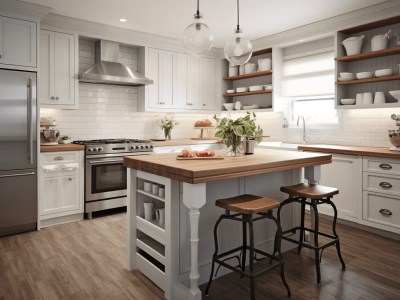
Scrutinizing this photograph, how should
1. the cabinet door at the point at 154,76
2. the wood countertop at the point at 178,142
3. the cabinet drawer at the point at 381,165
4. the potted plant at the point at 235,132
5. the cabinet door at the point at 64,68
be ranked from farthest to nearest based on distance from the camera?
the cabinet door at the point at 154,76
the wood countertop at the point at 178,142
the cabinet door at the point at 64,68
the cabinet drawer at the point at 381,165
the potted plant at the point at 235,132

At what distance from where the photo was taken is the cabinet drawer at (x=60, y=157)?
4263mm

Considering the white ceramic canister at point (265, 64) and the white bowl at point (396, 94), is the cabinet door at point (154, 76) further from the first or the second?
the white bowl at point (396, 94)

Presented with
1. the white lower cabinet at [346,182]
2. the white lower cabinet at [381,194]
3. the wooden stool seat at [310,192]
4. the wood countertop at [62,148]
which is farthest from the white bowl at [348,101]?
the wood countertop at [62,148]

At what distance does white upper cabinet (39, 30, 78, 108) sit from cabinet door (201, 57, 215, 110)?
2451 mm

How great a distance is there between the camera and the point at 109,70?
500 centimetres

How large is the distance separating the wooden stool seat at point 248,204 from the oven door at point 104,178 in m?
2.66

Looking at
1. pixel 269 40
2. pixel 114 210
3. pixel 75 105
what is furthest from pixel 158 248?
pixel 269 40

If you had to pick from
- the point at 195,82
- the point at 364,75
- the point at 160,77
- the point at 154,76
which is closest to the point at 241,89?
the point at 195,82

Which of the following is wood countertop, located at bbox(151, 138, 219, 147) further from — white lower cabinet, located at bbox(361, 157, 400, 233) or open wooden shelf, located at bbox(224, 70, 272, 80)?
white lower cabinet, located at bbox(361, 157, 400, 233)

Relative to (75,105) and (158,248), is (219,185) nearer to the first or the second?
(158,248)

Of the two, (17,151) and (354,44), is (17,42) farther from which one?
(354,44)

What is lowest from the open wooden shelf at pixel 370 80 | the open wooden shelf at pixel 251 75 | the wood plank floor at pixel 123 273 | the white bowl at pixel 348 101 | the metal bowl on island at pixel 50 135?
the wood plank floor at pixel 123 273

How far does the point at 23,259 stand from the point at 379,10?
497 centimetres

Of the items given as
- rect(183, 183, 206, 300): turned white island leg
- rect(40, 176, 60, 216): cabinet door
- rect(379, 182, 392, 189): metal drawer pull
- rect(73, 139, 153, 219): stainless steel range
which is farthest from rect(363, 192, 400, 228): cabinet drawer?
rect(40, 176, 60, 216): cabinet door
